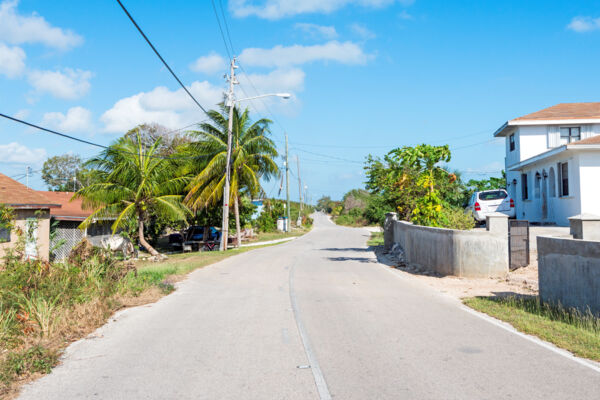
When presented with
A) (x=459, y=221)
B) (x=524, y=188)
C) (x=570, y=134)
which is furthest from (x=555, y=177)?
(x=459, y=221)

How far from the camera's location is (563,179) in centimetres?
2283

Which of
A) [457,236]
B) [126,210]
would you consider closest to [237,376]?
[457,236]

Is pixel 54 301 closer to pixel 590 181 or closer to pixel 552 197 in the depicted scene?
pixel 590 181

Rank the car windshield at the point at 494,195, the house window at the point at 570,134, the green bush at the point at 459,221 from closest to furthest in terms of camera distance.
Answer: the green bush at the point at 459,221 → the car windshield at the point at 494,195 → the house window at the point at 570,134

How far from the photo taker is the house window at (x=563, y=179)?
73.6 feet

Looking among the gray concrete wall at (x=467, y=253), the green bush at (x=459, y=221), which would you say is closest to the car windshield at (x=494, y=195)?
Answer: the green bush at (x=459, y=221)

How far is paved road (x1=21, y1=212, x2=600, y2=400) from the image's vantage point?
5219 mm

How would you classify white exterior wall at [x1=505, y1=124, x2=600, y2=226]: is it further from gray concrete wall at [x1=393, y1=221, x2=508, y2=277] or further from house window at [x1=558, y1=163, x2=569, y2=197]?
gray concrete wall at [x1=393, y1=221, x2=508, y2=277]

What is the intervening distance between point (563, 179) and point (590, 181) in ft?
6.74

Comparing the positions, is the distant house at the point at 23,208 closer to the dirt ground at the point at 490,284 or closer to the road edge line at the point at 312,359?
the road edge line at the point at 312,359

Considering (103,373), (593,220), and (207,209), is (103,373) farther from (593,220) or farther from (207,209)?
(207,209)

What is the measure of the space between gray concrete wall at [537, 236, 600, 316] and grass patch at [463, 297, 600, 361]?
22 cm

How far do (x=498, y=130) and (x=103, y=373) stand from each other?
1131 inches

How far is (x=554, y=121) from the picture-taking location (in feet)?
89.4
